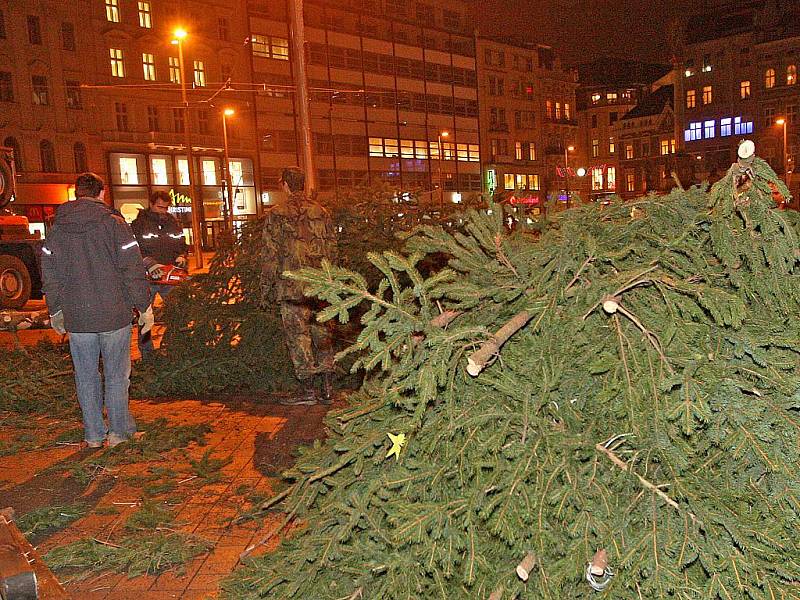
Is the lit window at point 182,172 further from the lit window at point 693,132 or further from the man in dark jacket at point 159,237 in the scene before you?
the lit window at point 693,132

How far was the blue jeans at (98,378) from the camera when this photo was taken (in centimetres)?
611

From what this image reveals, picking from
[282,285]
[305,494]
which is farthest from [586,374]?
[282,285]

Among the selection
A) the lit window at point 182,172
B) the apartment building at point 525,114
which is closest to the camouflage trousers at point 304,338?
the lit window at point 182,172

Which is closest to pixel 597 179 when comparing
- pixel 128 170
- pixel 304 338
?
pixel 128 170

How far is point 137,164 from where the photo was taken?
159 ft

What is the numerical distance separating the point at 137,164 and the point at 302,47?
3930 cm

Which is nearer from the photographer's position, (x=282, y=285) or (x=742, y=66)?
(x=282, y=285)

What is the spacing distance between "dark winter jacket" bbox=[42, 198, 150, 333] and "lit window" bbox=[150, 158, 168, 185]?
4586 centimetres

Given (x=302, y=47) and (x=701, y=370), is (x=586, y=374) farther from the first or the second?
(x=302, y=47)

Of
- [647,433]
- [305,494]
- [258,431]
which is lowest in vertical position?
[258,431]

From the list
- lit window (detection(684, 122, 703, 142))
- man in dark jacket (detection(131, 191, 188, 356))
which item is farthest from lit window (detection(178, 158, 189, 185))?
lit window (detection(684, 122, 703, 142))

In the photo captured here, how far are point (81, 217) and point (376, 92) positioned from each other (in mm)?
53861

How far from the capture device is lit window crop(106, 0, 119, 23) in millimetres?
46812

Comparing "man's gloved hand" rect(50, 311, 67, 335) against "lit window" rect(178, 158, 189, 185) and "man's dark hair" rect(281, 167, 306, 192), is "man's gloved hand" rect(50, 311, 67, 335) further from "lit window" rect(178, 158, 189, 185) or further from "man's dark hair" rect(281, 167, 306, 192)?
"lit window" rect(178, 158, 189, 185)
